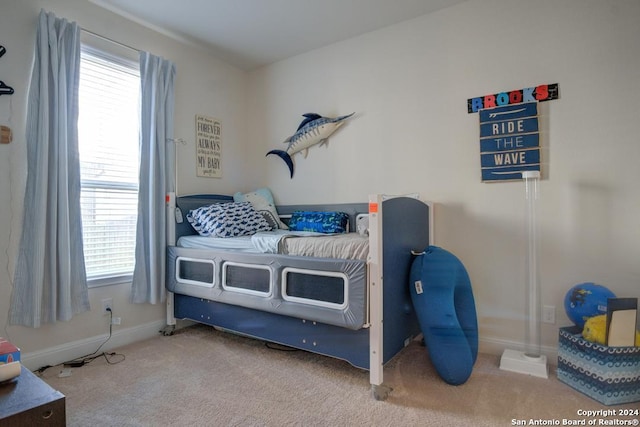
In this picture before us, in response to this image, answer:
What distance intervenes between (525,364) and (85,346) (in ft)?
Answer: 8.69

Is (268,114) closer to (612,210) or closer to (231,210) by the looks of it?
(231,210)

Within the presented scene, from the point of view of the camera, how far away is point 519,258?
2.15 metres

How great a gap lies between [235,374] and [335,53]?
2490 millimetres

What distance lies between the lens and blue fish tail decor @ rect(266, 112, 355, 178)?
2828 mm

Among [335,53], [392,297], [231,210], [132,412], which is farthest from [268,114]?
[132,412]

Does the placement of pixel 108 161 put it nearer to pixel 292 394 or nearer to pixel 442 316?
pixel 292 394

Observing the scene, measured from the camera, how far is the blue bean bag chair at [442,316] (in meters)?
1.78

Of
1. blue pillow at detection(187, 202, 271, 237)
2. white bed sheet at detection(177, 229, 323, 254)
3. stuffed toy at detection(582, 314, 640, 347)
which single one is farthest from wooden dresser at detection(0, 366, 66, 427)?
stuffed toy at detection(582, 314, 640, 347)

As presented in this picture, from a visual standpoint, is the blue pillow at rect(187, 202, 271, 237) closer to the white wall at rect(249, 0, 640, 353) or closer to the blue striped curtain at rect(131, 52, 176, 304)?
the blue striped curtain at rect(131, 52, 176, 304)

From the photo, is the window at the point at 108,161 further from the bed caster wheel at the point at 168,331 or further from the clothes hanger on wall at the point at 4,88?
the bed caster wheel at the point at 168,331

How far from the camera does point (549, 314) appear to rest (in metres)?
2.06

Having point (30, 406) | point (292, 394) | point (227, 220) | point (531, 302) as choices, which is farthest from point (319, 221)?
point (30, 406)

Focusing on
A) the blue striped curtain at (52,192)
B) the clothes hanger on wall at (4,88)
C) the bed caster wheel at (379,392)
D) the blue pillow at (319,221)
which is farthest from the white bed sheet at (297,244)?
the clothes hanger on wall at (4,88)

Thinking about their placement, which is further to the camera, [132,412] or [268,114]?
[268,114]
